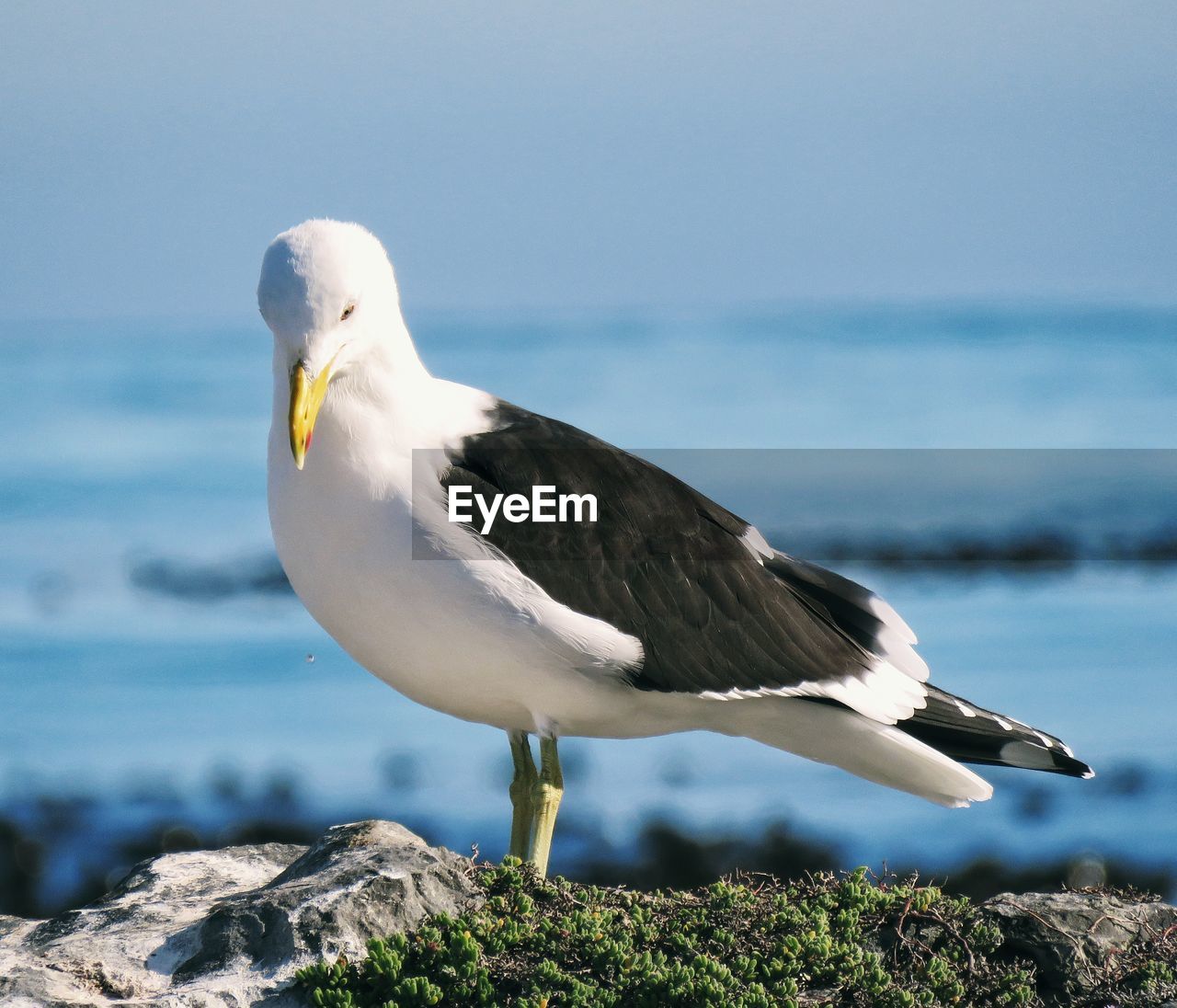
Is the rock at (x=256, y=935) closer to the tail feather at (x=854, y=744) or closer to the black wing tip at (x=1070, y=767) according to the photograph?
the tail feather at (x=854, y=744)

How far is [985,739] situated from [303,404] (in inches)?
137

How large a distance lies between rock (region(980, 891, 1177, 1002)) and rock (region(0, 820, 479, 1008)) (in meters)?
1.94

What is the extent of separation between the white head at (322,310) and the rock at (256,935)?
152 cm

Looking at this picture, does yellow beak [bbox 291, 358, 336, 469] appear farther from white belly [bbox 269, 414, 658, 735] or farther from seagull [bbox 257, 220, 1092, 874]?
white belly [bbox 269, 414, 658, 735]

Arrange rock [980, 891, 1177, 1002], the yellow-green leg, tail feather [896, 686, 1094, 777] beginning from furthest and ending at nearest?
1. tail feather [896, 686, 1094, 777]
2. the yellow-green leg
3. rock [980, 891, 1177, 1002]

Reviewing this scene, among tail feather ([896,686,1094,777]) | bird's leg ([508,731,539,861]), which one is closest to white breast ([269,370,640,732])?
bird's leg ([508,731,539,861])

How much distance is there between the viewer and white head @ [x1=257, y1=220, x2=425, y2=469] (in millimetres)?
5734

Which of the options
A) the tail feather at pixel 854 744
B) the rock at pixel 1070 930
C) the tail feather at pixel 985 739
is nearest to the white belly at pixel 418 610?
the tail feather at pixel 854 744

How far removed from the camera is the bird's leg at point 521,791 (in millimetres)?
6352

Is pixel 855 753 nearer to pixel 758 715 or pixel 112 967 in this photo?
pixel 758 715

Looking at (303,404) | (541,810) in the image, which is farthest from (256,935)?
(303,404)

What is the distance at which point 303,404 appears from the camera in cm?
570

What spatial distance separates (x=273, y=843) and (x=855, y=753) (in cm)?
261

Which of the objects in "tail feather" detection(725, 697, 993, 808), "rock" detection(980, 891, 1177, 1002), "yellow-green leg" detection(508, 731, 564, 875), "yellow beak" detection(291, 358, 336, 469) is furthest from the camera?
"tail feather" detection(725, 697, 993, 808)
